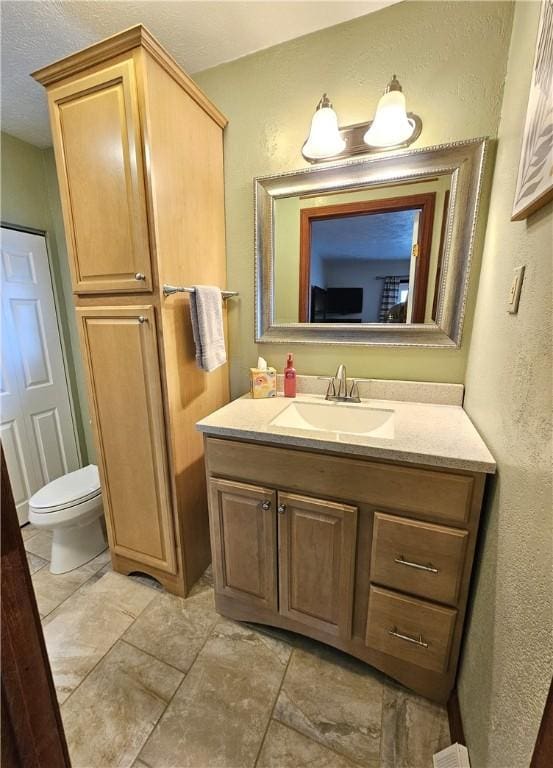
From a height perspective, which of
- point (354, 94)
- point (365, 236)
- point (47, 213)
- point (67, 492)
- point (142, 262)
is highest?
point (354, 94)

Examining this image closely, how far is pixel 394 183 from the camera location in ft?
4.20

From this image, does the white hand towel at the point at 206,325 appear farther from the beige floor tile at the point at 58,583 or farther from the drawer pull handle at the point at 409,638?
the beige floor tile at the point at 58,583

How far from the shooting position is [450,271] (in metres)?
1.26

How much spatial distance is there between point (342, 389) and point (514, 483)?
2.53 feet

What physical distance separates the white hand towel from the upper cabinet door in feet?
0.62

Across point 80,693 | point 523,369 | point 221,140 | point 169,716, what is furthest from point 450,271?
point 80,693

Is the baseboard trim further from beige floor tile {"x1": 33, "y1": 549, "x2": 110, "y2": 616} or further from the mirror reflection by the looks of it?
beige floor tile {"x1": 33, "y1": 549, "x2": 110, "y2": 616}

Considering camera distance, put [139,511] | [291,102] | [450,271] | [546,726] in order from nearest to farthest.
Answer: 1. [546,726]
2. [450,271]
3. [291,102]
4. [139,511]

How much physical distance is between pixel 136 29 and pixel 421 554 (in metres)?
1.83

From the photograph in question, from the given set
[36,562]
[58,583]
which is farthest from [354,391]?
[36,562]

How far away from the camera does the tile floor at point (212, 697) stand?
0.97 m

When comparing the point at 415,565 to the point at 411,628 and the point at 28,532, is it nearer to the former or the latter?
the point at 411,628

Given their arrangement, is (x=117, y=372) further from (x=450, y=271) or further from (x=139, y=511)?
(x=450, y=271)

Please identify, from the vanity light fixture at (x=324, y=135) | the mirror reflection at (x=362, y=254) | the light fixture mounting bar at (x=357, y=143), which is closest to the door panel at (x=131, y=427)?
the mirror reflection at (x=362, y=254)
